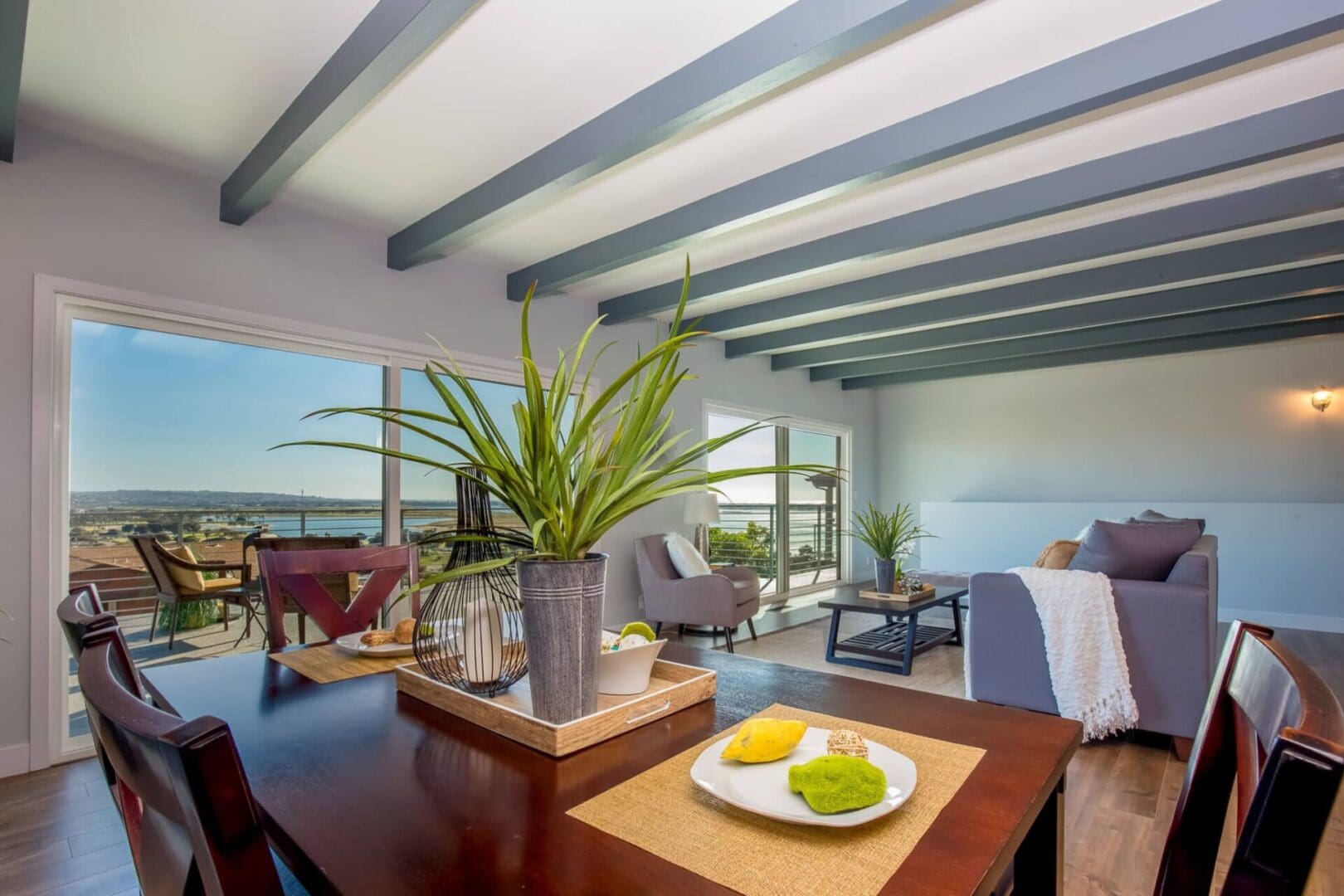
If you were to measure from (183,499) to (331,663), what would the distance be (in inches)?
85.3

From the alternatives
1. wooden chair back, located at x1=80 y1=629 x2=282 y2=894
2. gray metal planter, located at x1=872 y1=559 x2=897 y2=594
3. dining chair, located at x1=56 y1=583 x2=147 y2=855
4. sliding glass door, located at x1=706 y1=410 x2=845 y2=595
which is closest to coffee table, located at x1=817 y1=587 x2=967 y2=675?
gray metal planter, located at x1=872 y1=559 x2=897 y2=594

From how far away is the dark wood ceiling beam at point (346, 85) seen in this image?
1837 mm

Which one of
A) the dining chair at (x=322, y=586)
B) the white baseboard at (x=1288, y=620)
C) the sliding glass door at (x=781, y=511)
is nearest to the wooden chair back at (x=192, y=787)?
the dining chair at (x=322, y=586)

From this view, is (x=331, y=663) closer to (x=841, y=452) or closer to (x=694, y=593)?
(x=694, y=593)

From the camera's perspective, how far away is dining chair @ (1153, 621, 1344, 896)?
43cm

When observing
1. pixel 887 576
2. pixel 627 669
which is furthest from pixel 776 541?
pixel 627 669

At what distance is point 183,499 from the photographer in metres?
2.99

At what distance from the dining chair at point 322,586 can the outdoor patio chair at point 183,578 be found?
165cm

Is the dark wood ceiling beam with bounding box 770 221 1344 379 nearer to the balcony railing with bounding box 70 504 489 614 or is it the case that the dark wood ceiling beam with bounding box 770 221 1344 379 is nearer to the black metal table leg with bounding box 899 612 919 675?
the black metal table leg with bounding box 899 612 919 675

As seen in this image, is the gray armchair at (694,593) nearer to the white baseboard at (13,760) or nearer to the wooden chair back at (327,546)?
the wooden chair back at (327,546)

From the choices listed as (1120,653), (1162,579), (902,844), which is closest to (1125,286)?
(1162,579)

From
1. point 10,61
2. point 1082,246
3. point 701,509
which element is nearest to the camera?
point 10,61

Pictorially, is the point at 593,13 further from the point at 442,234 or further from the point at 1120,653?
the point at 1120,653

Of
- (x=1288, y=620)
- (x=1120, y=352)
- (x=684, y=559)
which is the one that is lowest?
(x=1288, y=620)
